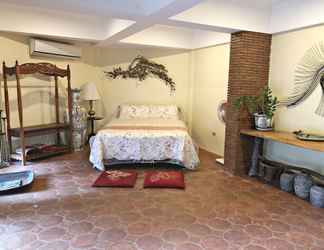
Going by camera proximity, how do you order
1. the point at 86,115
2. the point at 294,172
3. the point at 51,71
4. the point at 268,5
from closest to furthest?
the point at 294,172 → the point at 268,5 → the point at 51,71 → the point at 86,115

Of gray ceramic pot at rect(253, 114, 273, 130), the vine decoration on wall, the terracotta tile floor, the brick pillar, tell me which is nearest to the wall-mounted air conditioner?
the vine decoration on wall

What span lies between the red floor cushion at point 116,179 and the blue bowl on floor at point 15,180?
92 cm

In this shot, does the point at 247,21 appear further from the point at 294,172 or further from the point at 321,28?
the point at 294,172

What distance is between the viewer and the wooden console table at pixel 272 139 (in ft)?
10.2

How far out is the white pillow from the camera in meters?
5.90

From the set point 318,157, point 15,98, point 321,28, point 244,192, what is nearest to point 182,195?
point 244,192

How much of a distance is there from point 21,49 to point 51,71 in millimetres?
707

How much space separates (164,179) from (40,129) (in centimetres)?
252

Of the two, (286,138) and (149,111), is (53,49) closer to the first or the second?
(149,111)

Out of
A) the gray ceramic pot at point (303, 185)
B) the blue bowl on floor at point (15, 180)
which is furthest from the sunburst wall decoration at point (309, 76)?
the blue bowl on floor at point (15, 180)

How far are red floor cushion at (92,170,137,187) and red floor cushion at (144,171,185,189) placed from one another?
8.6 inches

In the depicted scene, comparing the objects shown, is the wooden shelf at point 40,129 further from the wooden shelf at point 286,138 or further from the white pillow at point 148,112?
the wooden shelf at point 286,138

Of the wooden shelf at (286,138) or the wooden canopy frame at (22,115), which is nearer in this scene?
the wooden shelf at (286,138)

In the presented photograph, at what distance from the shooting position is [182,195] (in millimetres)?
3469
